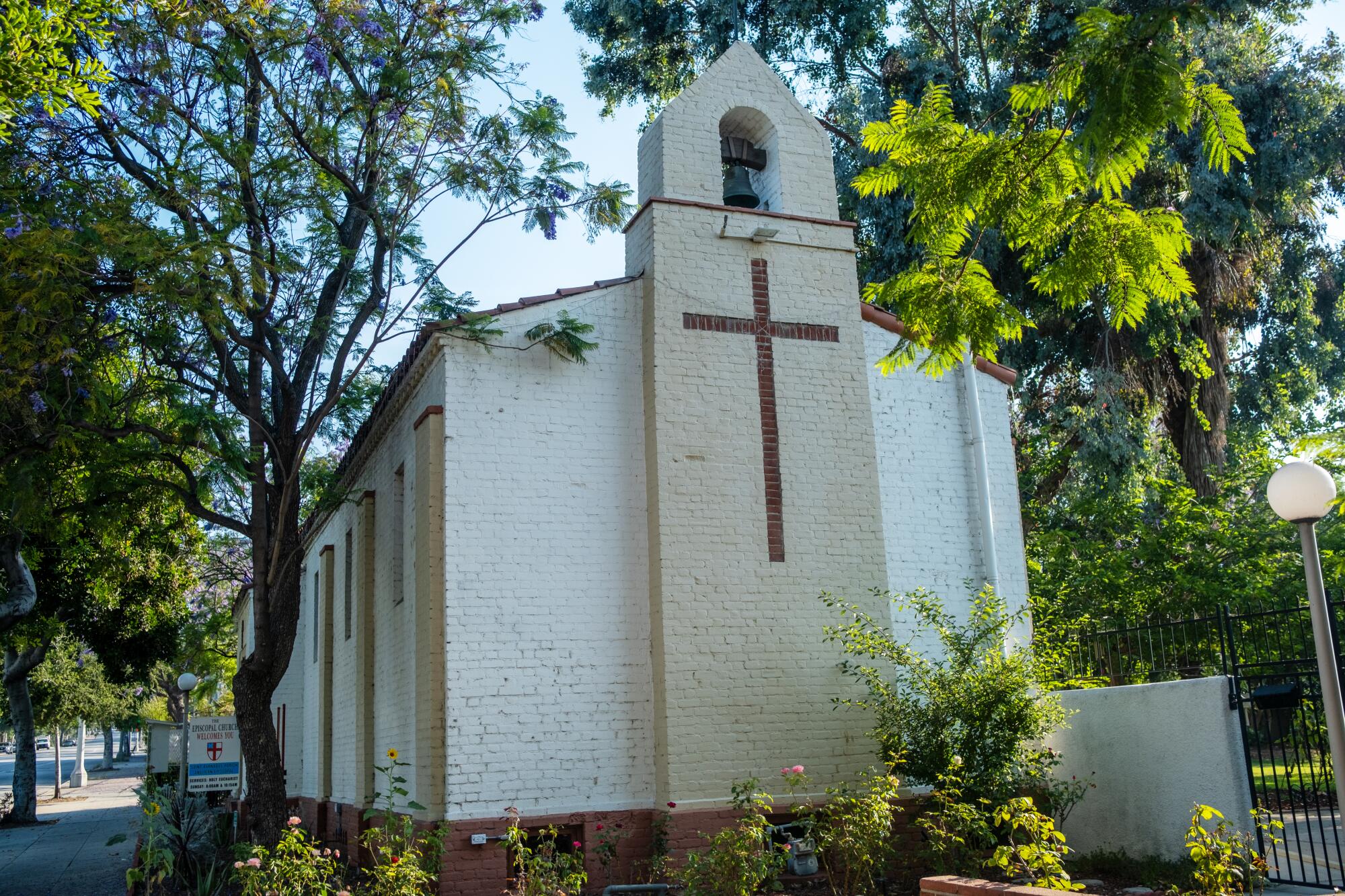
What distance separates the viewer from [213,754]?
21.2 metres

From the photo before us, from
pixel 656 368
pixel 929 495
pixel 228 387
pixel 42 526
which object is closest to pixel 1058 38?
pixel 929 495

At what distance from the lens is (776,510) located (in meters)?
11.9

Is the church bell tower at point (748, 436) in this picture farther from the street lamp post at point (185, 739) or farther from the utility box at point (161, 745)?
the utility box at point (161, 745)

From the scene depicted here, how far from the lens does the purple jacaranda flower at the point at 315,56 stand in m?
12.3

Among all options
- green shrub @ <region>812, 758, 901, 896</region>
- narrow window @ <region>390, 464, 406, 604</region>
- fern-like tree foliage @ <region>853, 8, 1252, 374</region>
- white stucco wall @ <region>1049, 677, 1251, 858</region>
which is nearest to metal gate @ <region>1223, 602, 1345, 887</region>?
white stucco wall @ <region>1049, 677, 1251, 858</region>

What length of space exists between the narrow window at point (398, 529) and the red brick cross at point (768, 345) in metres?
4.43

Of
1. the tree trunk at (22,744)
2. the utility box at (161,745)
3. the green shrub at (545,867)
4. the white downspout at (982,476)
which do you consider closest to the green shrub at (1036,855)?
the green shrub at (545,867)

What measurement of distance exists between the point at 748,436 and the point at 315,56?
20.8 ft

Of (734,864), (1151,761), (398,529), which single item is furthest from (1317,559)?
(398,529)

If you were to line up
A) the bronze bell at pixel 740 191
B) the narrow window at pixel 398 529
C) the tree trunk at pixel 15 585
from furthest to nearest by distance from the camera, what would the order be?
the tree trunk at pixel 15 585 → the narrow window at pixel 398 529 → the bronze bell at pixel 740 191

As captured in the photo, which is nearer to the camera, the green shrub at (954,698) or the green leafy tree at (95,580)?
the green shrub at (954,698)

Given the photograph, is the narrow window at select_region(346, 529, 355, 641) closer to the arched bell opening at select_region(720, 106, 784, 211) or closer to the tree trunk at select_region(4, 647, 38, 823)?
the arched bell opening at select_region(720, 106, 784, 211)

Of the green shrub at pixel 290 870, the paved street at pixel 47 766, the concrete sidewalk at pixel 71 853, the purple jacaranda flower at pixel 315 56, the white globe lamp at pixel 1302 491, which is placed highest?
the purple jacaranda flower at pixel 315 56

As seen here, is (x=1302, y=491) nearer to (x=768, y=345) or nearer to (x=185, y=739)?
(x=768, y=345)
